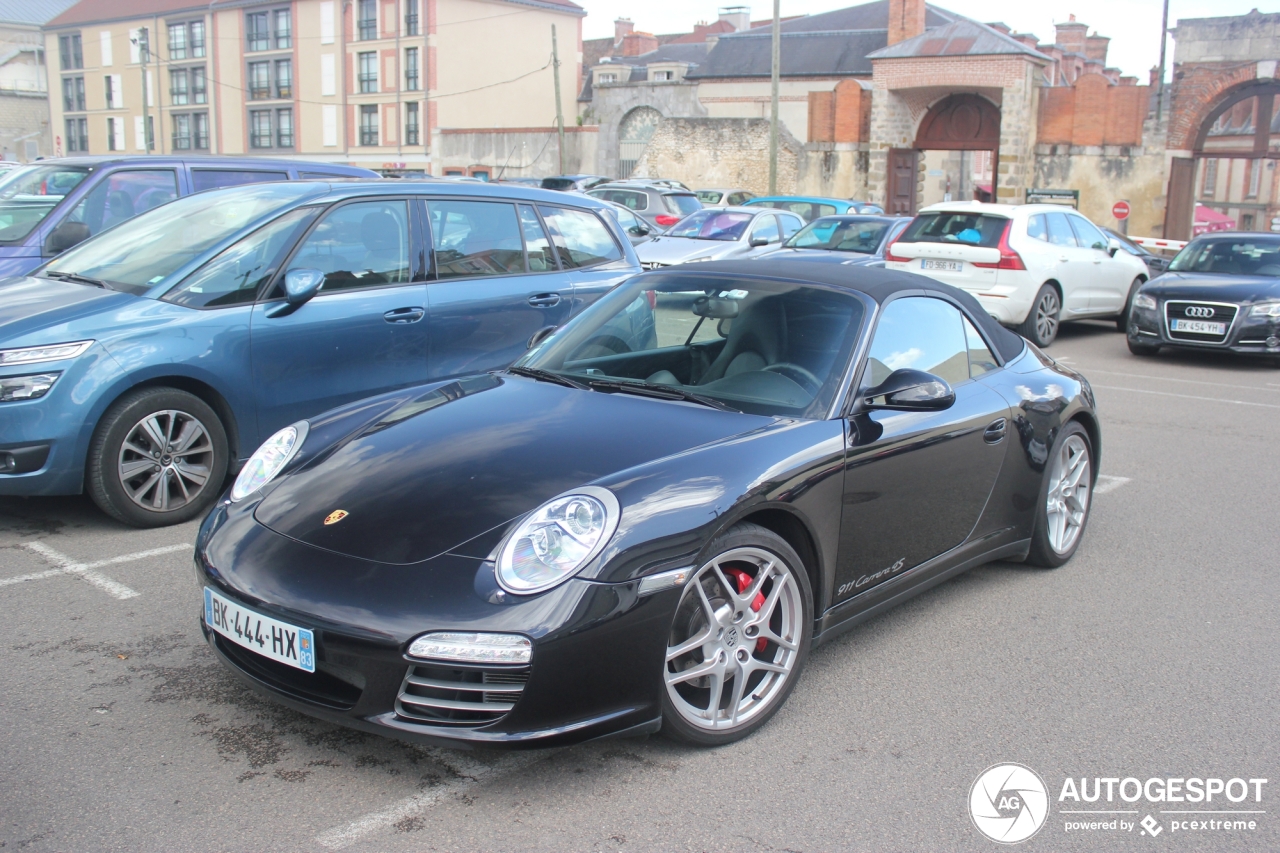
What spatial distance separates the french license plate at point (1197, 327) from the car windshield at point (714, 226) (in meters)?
6.36

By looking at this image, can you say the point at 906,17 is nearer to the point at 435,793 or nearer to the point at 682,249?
the point at 682,249

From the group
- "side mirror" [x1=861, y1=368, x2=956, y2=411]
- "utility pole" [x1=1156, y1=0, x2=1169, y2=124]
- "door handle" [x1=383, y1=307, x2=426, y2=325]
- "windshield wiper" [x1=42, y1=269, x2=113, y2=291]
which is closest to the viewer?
"side mirror" [x1=861, y1=368, x2=956, y2=411]

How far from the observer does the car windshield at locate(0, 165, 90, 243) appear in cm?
845

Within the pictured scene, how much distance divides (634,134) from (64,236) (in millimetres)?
41770

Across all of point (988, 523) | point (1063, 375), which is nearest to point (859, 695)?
point (988, 523)

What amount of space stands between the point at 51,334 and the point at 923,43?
33.7m

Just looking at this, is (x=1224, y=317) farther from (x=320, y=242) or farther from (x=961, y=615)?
(x=320, y=242)

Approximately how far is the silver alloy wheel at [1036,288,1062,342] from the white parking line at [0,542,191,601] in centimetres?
1061

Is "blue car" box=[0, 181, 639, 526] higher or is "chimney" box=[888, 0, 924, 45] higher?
"chimney" box=[888, 0, 924, 45]

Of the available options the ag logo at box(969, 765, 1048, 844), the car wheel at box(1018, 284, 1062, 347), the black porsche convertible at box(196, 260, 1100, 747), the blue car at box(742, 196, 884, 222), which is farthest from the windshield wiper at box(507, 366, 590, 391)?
the blue car at box(742, 196, 884, 222)

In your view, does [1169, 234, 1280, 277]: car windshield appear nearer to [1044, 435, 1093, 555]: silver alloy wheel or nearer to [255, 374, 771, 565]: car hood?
[1044, 435, 1093, 555]: silver alloy wheel

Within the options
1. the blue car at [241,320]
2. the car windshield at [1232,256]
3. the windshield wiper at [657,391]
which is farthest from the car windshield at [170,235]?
the car windshield at [1232,256]

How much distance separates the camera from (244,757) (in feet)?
10.3

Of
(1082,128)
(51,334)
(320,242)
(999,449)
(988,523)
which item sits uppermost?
(1082,128)
